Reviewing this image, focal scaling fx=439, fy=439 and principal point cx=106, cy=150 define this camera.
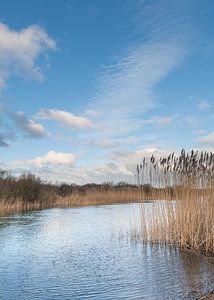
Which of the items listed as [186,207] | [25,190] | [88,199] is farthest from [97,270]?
[88,199]

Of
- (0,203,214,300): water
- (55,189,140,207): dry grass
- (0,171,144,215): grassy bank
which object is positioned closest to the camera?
(0,203,214,300): water

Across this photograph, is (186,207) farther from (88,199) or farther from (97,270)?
(88,199)

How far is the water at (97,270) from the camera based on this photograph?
8172 millimetres

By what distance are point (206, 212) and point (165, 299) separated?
16.4ft

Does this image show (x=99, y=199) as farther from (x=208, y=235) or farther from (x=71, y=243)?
(x=208, y=235)

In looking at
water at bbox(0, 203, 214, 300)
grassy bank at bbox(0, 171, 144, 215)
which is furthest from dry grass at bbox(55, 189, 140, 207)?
water at bbox(0, 203, 214, 300)

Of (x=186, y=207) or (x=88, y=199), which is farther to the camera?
(x=88, y=199)

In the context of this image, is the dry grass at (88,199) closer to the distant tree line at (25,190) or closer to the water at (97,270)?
the distant tree line at (25,190)

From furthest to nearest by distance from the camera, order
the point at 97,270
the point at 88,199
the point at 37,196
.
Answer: the point at 88,199 → the point at 37,196 → the point at 97,270

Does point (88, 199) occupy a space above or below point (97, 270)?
above

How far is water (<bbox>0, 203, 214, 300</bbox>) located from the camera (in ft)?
26.8

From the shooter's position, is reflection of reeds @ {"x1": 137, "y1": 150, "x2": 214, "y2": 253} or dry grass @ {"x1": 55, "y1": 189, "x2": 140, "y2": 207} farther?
dry grass @ {"x1": 55, "y1": 189, "x2": 140, "y2": 207}

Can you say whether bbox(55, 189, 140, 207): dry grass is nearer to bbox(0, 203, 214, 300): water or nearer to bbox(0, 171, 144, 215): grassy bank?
bbox(0, 171, 144, 215): grassy bank

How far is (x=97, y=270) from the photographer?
10.1 m
